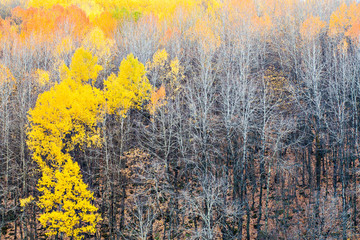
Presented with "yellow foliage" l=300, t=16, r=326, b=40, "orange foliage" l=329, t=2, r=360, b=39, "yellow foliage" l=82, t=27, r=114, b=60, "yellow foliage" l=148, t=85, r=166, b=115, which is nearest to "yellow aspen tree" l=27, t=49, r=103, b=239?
"yellow foliage" l=148, t=85, r=166, b=115

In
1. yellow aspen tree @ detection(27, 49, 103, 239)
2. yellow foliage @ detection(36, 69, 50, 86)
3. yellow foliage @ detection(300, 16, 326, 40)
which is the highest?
yellow foliage @ detection(300, 16, 326, 40)

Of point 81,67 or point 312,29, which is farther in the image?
point 312,29

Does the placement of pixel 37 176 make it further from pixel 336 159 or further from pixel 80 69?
pixel 336 159

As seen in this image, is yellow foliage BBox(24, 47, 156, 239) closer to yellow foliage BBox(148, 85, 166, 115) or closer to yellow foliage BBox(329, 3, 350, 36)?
yellow foliage BBox(148, 85, 166, 115)

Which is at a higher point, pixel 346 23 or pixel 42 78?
pixel 346 23

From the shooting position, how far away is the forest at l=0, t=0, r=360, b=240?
1886 cm

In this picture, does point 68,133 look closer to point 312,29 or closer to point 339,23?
point 312,29

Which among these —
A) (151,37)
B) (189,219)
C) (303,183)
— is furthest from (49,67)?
(303,183)

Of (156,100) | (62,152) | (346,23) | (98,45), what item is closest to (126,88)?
(156,100)

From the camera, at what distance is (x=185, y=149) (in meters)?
21.0

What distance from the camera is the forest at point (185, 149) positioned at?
61.9 ft

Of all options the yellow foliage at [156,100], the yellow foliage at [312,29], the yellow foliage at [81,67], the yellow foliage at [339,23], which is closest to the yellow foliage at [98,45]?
the yellow foliage at [81,67]

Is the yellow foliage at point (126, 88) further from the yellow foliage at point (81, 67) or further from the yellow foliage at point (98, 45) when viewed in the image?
the yellow foliage at point (98, 45)

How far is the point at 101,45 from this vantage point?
34250 millimetres
